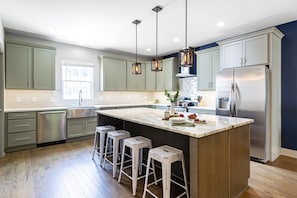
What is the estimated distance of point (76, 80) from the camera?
17.2 ft

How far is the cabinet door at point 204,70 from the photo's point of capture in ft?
15.6

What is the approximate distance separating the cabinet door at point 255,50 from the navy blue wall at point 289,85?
66 centimetres

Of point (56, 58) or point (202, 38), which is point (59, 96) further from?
point (202, 38)

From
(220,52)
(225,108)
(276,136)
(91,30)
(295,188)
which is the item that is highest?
(91,30)

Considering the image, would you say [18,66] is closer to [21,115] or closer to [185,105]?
[21,115]

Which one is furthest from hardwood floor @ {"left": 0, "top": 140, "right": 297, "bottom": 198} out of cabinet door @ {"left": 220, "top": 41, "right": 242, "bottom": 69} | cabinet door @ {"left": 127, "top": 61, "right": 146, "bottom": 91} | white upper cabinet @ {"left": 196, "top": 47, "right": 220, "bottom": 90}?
cabinet door @ {"left": 127, "top": 61, "right": 146, "bottom": 91}

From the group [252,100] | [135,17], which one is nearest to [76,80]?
[135,17]

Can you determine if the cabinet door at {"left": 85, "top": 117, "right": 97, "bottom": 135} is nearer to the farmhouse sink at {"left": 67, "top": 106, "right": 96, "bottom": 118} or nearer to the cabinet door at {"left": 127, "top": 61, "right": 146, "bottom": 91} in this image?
the farmhouse sink at {"left": 67, "top": 106, "right": 96, "bottom": 118}

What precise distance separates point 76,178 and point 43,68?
9.88ft

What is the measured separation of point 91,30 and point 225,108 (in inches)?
135

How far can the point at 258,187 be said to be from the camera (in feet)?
8.05

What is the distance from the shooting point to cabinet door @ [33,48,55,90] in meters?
4.31

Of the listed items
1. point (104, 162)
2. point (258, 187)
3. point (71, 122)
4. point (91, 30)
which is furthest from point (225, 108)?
point (71, 122)

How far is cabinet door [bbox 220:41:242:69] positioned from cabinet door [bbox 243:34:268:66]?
0.40ft
